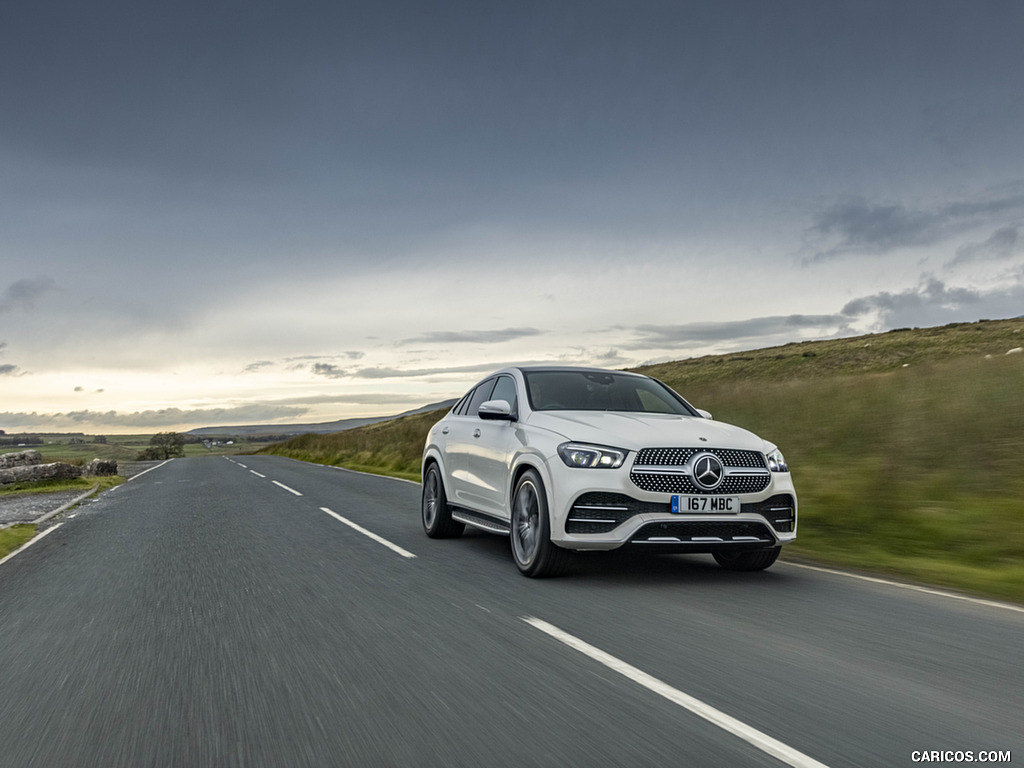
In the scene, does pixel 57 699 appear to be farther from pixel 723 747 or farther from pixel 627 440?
pixel 627 440

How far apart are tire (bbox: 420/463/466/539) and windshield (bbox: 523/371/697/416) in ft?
7.13

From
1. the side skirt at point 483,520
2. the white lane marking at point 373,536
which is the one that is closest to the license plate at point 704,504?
the side skirt at point 483,520

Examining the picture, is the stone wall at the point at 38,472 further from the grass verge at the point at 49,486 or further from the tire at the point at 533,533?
the tire at the point at 533,533

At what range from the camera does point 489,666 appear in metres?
4.48

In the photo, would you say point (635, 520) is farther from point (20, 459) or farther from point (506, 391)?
point (20, 459)

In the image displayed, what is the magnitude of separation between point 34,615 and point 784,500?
586 cm

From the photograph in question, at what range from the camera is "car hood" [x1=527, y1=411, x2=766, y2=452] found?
6.60 m

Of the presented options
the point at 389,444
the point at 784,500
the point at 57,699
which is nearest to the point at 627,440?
the point at 784,500

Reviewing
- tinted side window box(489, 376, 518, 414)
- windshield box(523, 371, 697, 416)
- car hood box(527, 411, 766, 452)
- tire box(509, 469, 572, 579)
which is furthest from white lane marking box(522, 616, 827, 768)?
tinted side window box(489, 376, 518, 414)

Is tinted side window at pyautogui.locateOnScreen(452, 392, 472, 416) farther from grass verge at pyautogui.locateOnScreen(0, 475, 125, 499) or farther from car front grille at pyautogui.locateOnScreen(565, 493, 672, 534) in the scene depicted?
grass verge at pyautogui.locateOnScreen(0, 475, 125, 499)

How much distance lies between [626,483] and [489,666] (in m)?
2.29

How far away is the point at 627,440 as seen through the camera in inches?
259

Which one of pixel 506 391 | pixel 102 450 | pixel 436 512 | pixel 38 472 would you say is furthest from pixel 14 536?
pixel 102 450

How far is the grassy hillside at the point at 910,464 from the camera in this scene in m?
7.81
